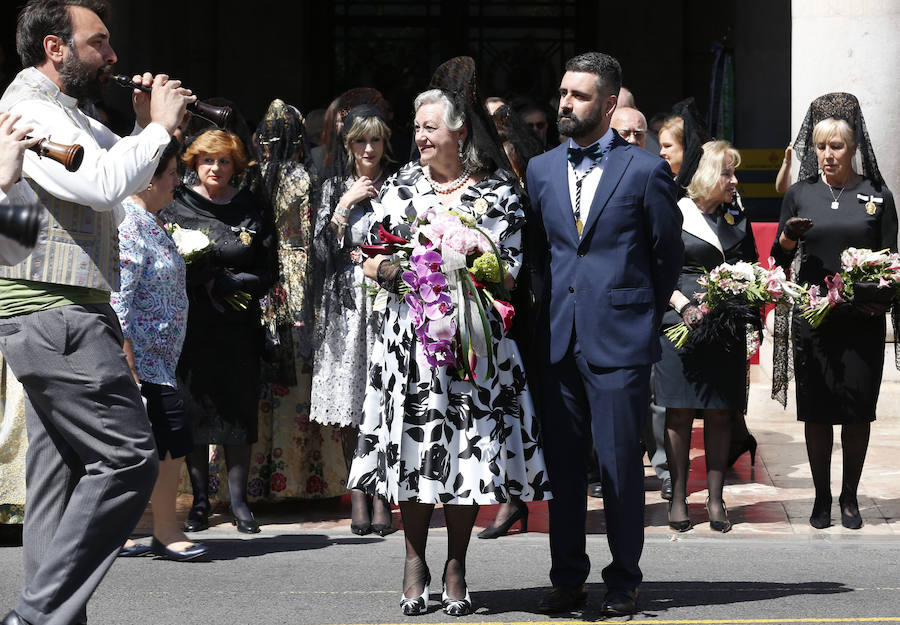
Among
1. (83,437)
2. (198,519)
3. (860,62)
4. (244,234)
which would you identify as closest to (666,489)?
(198,519)

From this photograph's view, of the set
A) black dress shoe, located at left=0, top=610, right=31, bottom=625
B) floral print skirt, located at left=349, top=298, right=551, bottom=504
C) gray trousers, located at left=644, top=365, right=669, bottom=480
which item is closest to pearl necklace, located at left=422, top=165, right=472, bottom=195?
floral print skirt, located at left=349, top=298, right=551, bottom=504

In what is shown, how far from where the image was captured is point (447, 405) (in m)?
5.79

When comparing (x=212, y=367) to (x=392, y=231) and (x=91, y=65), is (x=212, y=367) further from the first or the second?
(x=91, y=65)

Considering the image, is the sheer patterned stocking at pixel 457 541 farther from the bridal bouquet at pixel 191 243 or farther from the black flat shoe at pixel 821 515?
the black flat shoe at pixel 821 515

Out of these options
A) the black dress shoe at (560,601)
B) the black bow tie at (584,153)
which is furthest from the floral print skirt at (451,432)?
the black bow tie at (584,153)

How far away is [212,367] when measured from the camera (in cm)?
793

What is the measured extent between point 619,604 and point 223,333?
3031 mm

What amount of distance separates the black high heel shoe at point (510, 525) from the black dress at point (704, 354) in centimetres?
94

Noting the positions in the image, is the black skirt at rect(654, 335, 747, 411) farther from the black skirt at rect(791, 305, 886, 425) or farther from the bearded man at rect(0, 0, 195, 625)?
the bearded man at rect(0, 0, 195, 625)

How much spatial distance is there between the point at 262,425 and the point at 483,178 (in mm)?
2939

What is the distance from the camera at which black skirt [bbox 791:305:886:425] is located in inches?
307

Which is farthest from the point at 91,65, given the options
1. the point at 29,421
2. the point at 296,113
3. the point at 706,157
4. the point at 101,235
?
the point at 706,157

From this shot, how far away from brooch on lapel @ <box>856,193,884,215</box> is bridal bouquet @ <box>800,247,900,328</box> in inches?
10.8

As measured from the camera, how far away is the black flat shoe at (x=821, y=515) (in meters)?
7.80
